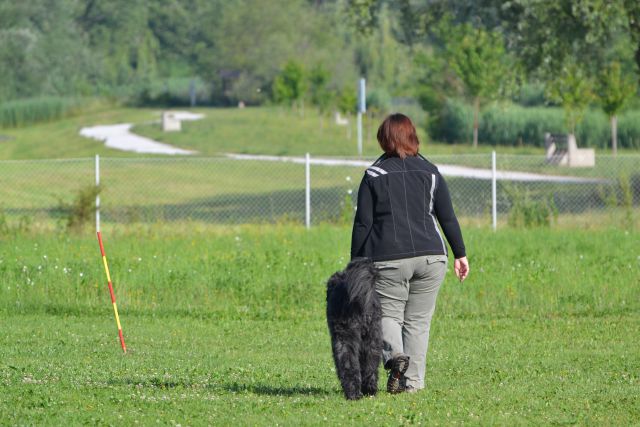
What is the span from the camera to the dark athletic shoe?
27.1 ft

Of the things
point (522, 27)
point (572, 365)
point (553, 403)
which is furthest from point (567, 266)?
point (522, 27)

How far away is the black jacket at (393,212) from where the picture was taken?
817 cm

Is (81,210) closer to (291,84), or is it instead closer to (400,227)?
(400,227)

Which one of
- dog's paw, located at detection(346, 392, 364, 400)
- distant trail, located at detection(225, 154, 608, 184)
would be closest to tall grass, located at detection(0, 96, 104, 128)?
distant trail, located at detection(225, 154, 608, 184)

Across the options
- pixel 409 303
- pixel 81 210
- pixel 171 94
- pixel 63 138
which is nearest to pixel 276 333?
pixel 409 303

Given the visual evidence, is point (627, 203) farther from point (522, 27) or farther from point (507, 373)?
point (507, 373)

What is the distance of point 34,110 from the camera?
71.8 metres

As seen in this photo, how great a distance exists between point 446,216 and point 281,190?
87.9 feet

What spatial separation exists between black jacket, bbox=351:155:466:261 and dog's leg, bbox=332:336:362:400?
58 centimetres

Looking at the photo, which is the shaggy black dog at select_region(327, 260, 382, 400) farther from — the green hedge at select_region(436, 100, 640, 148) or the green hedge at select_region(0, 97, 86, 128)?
the green hedge at select_region(0, 97, 86, 128)

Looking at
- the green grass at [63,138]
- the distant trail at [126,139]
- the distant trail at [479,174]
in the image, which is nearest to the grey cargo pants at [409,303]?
the distant trail at [479,174]

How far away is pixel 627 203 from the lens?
21938 millimetres

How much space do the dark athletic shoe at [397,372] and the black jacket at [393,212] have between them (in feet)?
2.27

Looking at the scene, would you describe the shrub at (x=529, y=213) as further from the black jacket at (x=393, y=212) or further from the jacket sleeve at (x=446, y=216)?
the black jacket at (x=393, y=212)
